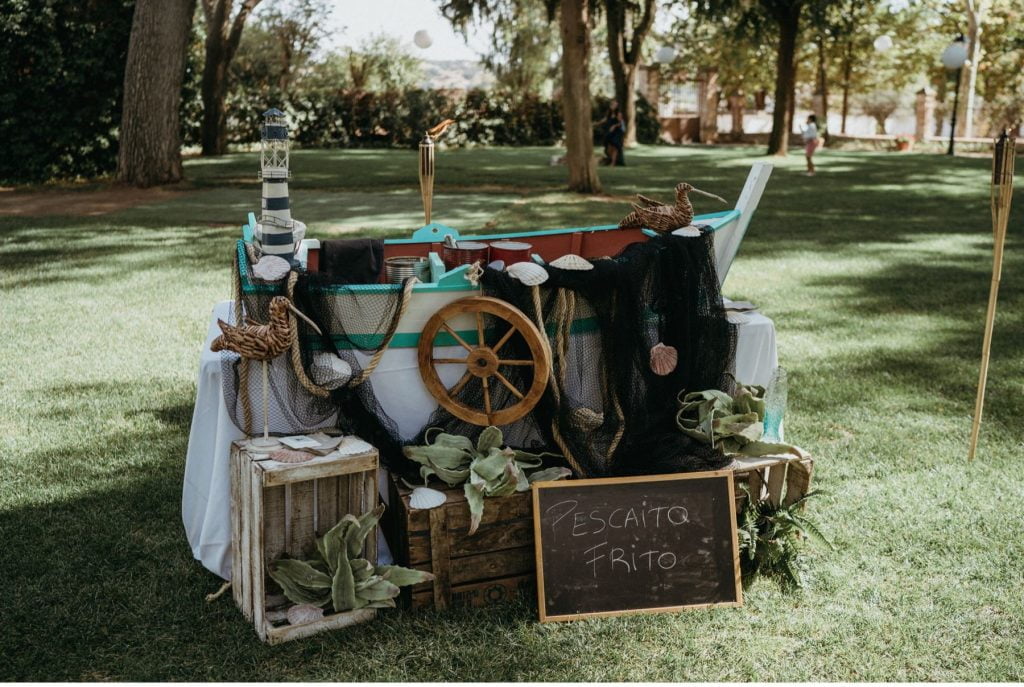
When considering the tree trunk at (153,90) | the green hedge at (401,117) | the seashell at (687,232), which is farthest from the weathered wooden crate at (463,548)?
the green hedge at (401,117)

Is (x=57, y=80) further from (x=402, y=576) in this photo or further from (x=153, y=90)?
(x=402, y=576)

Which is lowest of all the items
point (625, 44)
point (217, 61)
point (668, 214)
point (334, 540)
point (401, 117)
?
point (334, 540)

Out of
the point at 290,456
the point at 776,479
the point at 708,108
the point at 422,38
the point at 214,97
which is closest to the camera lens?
the point at 290,456

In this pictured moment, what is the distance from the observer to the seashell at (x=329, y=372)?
10.1 feet

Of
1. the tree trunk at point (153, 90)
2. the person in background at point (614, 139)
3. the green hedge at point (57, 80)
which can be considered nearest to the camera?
the tree trunk at point (153, 90)

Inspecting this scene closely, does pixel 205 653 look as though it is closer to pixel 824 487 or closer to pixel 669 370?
pixel 669 370

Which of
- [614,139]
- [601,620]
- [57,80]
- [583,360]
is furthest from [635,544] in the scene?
[614,139]

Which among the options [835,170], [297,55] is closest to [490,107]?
[297,55]

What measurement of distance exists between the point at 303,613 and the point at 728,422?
1567 mm

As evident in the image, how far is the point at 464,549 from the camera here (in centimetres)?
307

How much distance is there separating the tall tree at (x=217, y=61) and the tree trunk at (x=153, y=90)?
279 inches

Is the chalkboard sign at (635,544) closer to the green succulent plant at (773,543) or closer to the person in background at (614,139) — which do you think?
the green succulent plant at (773,543)

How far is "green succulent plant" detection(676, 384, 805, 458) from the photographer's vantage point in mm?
3373

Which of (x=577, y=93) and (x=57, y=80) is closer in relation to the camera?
(x=577, y=93)
